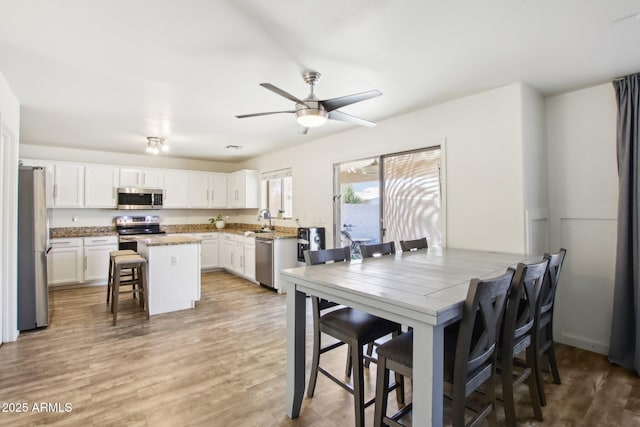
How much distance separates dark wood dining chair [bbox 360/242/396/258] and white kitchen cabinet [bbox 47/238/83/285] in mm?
5018

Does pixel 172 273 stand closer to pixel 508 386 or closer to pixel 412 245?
pixel 412 245

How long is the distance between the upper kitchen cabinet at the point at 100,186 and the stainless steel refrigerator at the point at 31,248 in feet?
7.96

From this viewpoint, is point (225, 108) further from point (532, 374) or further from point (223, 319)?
point (532, 374)

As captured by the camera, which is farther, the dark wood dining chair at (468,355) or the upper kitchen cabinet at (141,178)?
the upper kitchen cabinet at (141,178)

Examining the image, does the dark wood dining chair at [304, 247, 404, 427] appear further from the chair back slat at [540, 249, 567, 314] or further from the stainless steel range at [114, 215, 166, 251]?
the stainless steel range at [114, 215, 166, 251]

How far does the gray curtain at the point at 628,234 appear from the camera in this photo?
253 centimetres

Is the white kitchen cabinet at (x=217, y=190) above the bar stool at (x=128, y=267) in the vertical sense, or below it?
above

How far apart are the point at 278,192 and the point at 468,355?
5070mm

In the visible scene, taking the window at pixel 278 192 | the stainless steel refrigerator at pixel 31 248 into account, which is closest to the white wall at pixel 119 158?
the window at pixel 278 192

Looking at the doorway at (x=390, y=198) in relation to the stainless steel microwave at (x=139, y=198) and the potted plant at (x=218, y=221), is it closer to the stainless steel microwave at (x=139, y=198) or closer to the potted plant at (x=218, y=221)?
the potted plant at (x=218, y=221)

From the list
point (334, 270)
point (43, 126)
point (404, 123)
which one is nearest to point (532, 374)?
point (334, 270)

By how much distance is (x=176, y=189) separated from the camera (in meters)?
6.40

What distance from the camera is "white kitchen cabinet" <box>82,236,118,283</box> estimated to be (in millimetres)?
5238

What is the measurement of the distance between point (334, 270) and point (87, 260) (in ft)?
16.7
